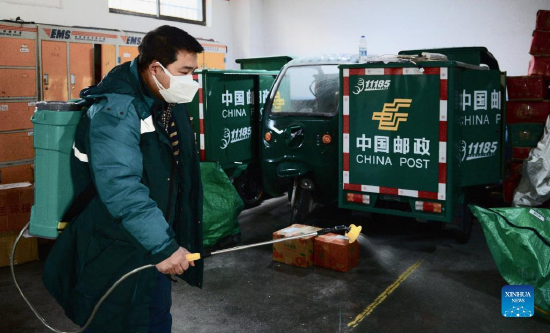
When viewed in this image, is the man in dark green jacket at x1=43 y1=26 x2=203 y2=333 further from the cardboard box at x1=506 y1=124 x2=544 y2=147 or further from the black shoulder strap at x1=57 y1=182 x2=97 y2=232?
the cardboard box at x1=506 y1=124 x2=544 y2=147

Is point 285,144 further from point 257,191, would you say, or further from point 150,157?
point 150,157

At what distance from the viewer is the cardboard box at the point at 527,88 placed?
249 inches

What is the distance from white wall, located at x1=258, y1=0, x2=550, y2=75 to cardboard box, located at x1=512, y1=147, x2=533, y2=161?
10.3 feet

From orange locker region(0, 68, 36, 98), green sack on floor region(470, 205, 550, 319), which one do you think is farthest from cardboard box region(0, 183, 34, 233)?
green sack on floor region(470, 205, 550, 319)

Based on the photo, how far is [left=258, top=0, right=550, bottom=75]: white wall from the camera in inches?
352

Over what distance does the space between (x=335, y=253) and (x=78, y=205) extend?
311 cm

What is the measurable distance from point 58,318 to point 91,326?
1.90 m

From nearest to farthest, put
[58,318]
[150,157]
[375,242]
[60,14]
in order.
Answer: [150,157] → [58,318] → [375,242] → [60,14]

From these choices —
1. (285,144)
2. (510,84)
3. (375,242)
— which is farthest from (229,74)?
(510,84)

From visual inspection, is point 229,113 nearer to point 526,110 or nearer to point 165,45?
point 526,110

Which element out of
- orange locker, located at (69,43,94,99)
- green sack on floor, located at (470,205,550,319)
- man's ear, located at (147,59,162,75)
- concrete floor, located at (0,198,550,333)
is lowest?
concrete floor, located at (0,198,550,333)

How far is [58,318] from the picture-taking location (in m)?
4.07

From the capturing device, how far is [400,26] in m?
10.1

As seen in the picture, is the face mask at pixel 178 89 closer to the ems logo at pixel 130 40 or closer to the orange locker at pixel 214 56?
the ems logo at pixel 130 40
